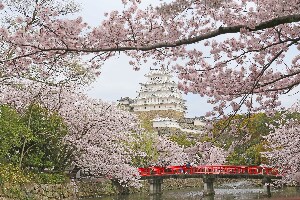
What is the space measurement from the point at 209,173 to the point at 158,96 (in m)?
41.5

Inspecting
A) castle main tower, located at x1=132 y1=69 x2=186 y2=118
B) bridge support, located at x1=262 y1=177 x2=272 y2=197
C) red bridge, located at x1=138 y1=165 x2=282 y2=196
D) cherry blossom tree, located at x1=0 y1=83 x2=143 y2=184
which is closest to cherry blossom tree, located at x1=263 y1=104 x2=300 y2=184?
cherry blossom tree, located at x1=0 y1=83 x2=143 y2=184

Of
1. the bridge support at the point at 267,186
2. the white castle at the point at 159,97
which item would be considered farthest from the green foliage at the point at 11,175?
the white castle at the point at 159,97

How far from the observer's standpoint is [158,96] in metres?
68.9

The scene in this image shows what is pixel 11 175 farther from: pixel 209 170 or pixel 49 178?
pixel 209 170

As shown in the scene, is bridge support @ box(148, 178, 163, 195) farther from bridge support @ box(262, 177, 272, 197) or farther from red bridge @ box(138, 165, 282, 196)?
bridge support @ box(262, 177, 272, 197)

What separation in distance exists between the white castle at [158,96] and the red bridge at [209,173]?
40.0 m

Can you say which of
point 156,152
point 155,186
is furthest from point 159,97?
point 155,186

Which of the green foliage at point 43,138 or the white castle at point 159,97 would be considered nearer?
the green foliage at point 43,138

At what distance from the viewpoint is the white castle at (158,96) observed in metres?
69.1

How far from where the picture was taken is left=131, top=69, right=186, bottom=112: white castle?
6912cm

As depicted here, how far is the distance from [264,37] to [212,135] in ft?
5.60

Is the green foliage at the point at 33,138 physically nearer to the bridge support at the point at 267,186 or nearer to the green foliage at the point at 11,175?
the green foliage at the point at 11,175

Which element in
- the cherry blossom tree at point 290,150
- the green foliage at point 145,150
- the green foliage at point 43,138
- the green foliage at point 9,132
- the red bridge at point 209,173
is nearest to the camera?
the green foliage at point 9,132

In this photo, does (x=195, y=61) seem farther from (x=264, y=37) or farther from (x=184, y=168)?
(x=184, y=168)
